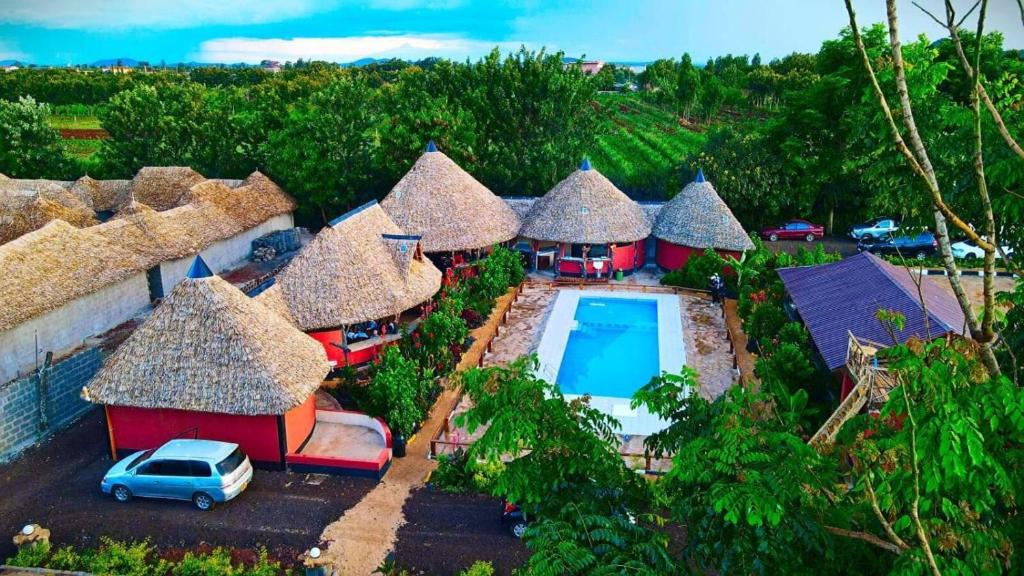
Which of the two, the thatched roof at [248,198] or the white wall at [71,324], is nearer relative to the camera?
the white wall at [71,324]

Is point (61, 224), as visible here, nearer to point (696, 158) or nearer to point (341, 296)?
point (341, 296)

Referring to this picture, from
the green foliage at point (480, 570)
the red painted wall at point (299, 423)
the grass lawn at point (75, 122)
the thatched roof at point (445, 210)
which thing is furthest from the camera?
the grass lawn at point (75, 122)

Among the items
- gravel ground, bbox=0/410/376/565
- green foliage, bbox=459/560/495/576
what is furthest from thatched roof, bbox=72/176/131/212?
green foliage, bbox=459/560/495/576

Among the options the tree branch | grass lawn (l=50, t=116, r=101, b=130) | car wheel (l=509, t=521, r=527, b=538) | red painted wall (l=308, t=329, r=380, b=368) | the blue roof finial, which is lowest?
car wheel (l=509, t=521, r=527, b=538)

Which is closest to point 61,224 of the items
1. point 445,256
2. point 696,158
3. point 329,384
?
point 329,384

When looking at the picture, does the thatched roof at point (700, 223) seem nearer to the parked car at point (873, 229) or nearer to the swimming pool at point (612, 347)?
the swimming pool at point (612, 347)

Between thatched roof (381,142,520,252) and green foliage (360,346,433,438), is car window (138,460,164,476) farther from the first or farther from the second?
thatched roof (381,142,520,252)

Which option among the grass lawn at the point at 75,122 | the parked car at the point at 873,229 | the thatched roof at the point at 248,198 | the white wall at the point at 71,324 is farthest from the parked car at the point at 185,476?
the grass lawn at the point at 75,122
